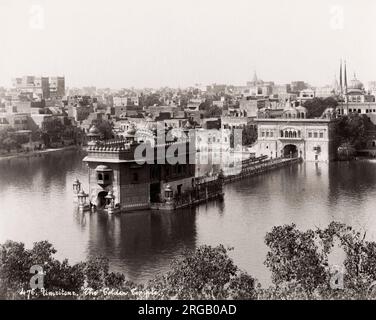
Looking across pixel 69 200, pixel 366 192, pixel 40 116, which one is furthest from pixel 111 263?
pixel 40 116

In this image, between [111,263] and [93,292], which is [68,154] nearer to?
[111,263]

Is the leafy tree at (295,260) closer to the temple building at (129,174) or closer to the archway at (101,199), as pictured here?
the temple building at (129,174)

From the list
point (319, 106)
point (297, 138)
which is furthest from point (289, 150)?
point (319, 106)

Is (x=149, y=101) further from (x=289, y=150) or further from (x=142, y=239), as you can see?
(x=142, y=239)

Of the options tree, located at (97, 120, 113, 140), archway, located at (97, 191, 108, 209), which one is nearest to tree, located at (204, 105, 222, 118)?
tree, located at (97, 120, 113, 140)

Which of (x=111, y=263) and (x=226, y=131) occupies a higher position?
(x=226, y=131)

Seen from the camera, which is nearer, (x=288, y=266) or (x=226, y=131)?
(x=288, y=266)
